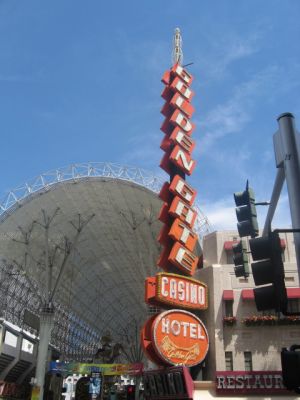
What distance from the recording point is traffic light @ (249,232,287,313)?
6.18m

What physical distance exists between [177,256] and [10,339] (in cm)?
2643

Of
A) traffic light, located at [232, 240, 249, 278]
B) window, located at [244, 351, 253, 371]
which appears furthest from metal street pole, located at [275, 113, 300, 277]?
window, located at [244, 351, 253, 371]

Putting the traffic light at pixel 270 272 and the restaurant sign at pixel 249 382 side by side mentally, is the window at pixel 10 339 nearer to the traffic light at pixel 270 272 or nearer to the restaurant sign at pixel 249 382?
the restaurant sign at pixel 249 382

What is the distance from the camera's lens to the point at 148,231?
64.2m

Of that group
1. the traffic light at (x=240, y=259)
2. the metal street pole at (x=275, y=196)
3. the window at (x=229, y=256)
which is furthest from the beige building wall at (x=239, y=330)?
the metal street pole at (x=275, y=196)

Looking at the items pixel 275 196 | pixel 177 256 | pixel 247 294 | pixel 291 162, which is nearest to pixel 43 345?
pixel 177 256

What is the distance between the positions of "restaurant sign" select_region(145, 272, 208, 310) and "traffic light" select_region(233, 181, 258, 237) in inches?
1158

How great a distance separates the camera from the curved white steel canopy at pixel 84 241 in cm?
5706

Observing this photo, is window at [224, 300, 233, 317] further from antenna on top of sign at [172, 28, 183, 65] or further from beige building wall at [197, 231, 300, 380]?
antenna on top of sign at [172, 28, 183, 65]

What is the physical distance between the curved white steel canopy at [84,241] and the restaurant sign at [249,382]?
72.1ft

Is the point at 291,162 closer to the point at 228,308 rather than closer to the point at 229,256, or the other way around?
the point at 228,308

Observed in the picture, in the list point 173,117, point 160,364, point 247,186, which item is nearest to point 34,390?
point 160,364

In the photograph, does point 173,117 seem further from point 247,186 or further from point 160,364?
point 247,186

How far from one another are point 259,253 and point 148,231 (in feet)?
190
